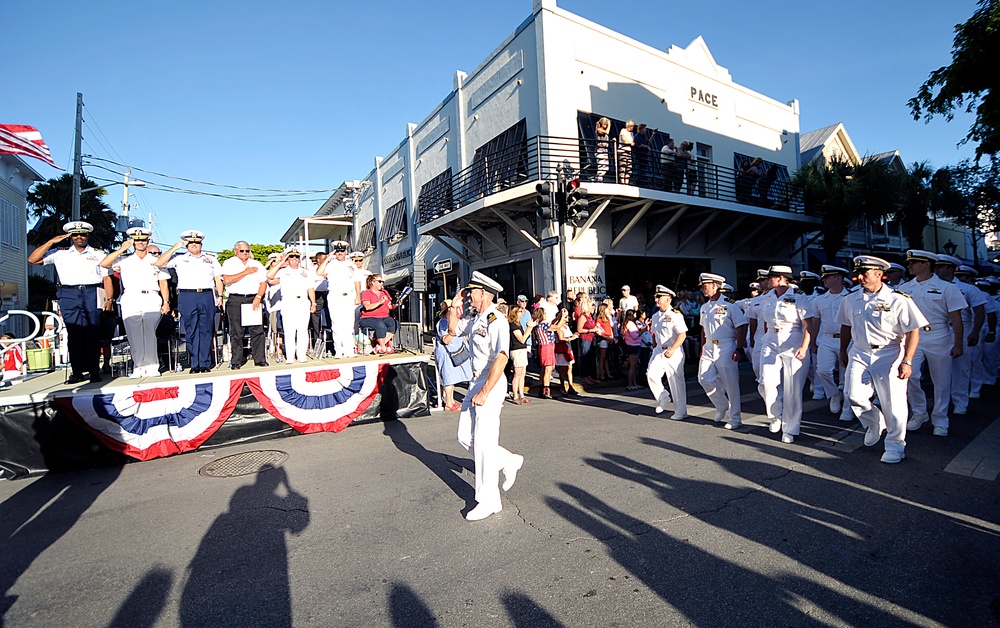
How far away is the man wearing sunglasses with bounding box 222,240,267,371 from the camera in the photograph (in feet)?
25.2

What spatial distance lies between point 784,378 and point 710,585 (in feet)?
12.6

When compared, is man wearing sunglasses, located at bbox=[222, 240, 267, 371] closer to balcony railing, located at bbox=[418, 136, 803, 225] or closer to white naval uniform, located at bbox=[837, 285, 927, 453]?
balcony railing, located at bbox=[418, 136, 803, 225]

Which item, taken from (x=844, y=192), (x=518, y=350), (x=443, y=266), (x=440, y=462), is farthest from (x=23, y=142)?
(x=844, y=192)

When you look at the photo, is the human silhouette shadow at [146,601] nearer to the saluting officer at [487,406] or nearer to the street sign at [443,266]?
the saluting officer at [487,406]

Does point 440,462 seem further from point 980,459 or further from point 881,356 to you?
point 980,459

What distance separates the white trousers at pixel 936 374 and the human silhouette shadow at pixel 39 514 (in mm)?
8443

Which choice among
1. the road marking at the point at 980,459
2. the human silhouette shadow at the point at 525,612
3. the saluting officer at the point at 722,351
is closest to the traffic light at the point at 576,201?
the saluting officer at the point at 722,351

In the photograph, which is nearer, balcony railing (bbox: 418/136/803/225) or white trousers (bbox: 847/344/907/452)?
white trousers (bbox: 847/344/907/452)

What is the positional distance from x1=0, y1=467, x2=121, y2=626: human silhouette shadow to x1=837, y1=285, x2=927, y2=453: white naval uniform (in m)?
6.98

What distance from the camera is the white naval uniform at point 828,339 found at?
7547 mm

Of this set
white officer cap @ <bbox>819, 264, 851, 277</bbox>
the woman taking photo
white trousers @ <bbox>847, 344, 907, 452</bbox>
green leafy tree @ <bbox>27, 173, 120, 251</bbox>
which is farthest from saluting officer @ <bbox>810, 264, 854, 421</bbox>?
green leafy tree @ <bbox>27, 173, 120, 251</bbox>

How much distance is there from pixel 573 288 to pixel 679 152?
5.98 metres

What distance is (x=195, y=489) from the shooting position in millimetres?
5004

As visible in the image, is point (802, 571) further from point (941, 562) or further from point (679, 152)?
point (679, 152)
